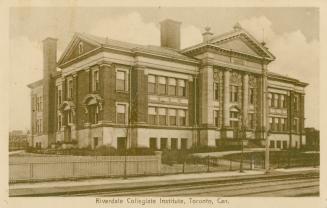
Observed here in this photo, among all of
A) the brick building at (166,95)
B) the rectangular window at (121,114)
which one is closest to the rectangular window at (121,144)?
the brick building at (166,95)

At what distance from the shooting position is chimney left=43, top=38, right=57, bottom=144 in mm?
8750

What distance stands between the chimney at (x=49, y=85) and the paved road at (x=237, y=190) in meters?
1.94

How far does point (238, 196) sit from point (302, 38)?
2.45m

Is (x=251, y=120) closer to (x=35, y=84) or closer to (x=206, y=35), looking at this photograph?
(x=206, y=35)

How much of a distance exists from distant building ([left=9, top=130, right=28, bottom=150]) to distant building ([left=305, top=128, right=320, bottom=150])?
4.06m

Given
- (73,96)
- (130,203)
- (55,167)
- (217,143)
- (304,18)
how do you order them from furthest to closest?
(217,143), (73,96), (55,167), (304,18), (130,203)

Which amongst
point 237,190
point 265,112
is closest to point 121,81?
point 265,112

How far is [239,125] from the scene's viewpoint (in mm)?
10992

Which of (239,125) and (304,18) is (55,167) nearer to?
(239,125)

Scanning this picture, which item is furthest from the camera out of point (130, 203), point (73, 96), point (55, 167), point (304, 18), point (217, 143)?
point (217, 143)

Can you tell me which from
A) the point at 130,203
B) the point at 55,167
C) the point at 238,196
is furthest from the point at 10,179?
the point at 238,196

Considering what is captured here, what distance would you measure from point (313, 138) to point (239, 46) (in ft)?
8.62

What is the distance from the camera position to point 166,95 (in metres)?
11.3

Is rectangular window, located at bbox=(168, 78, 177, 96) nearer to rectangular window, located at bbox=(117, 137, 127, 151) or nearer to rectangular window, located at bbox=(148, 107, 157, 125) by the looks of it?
rectangular window, located at bbox=(148, 107, 157, 125)
